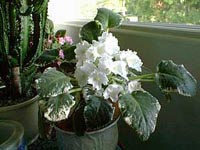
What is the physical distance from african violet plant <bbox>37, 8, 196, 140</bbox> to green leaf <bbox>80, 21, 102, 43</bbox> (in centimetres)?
6

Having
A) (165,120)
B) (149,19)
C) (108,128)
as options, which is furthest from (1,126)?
(149,19)

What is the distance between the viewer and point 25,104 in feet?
3.86

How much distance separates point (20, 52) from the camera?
114 centimetres

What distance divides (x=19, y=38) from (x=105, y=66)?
0.50 meters

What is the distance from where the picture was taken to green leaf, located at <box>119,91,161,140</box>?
732 mm

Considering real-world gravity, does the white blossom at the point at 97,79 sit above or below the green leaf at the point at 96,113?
above

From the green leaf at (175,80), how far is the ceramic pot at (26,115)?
23.7 inches

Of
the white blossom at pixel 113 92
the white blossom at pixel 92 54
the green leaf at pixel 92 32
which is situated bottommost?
the white blossom at pixel 113 92

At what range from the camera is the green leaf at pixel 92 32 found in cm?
95

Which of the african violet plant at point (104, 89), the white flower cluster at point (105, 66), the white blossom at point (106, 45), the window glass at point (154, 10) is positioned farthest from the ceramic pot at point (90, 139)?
the window glass at point (154, 10)

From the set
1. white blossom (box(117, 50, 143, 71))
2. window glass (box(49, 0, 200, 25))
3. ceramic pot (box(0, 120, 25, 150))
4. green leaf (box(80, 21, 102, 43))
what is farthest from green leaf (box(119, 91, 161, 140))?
window glass (box(49, 0, 200, 25))

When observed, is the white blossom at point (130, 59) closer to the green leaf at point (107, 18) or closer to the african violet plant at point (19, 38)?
the green leaf at point (107, 18)

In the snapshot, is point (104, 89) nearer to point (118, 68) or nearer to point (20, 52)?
point (118, 68)

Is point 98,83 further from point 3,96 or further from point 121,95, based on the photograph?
point 3,96
